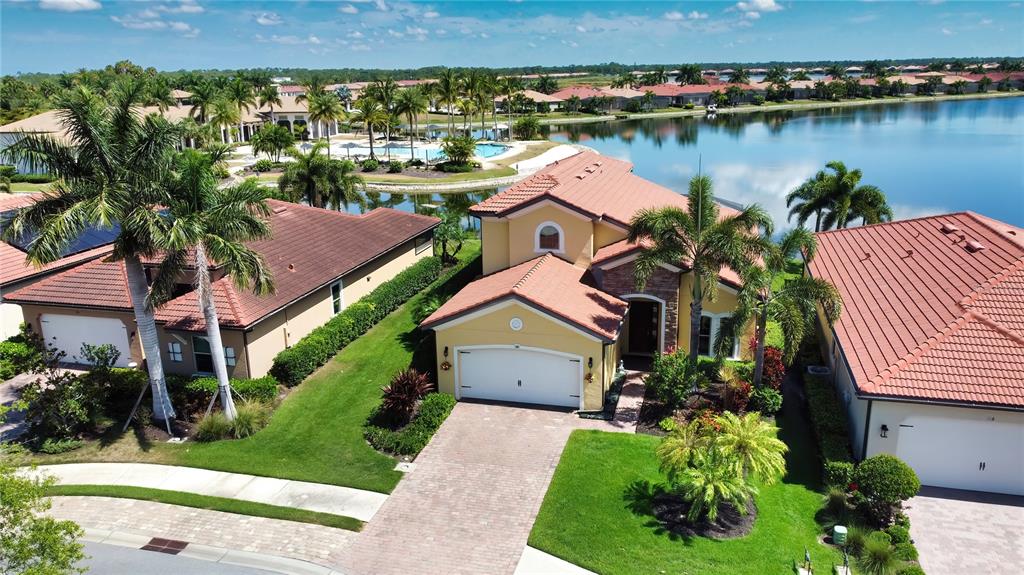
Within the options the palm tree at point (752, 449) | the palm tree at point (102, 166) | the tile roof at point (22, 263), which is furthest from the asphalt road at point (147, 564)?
the tile roof at point (22, 263)

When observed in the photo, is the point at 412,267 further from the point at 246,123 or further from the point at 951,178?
the point at 246,123

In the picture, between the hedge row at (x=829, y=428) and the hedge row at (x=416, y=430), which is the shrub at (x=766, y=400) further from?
the hedge row at (x=416, y=430)

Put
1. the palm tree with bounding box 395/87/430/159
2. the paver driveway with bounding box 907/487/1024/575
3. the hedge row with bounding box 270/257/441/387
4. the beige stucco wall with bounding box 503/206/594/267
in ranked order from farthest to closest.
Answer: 1. the palm tree with bounding box 395/87/430/159
2. the beige stucco wall with bounding box 503/206/594/267
3. the hedge row with bounding box 270/257/441/387
4. the paver driveway with bounding box 907/487/1024/575

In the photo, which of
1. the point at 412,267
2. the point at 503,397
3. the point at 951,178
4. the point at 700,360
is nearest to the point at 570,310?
the point at 503,397

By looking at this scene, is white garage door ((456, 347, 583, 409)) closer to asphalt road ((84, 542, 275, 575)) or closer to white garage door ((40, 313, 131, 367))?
asphalt road ((84, 542, 275, 575))

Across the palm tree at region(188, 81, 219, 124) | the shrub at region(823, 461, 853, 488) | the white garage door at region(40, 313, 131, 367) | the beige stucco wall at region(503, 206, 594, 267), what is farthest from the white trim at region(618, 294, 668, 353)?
the palm tree at region(188, 81, 219, 124)

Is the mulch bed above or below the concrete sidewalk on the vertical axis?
below

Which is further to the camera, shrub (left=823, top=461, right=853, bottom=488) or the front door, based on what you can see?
the front door
